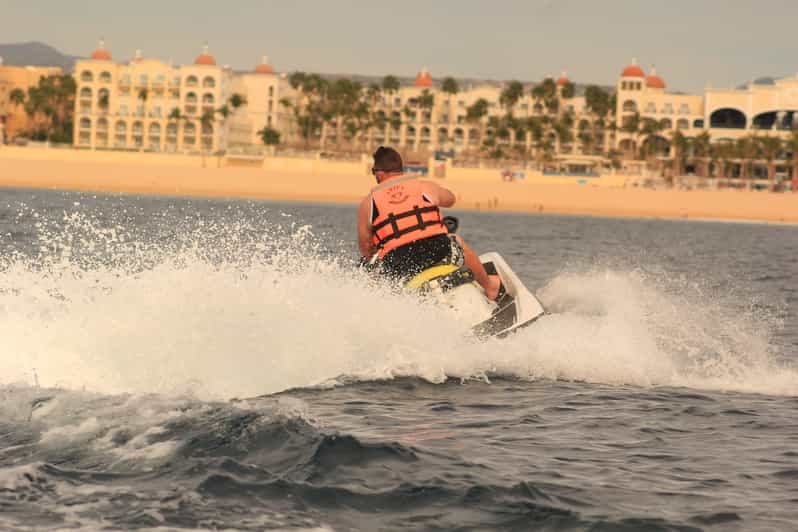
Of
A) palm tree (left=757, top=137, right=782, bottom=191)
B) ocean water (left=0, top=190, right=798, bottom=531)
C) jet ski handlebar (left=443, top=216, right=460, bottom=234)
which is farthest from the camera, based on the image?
palm tree (left=757, top=137, right=782, bottom=191)

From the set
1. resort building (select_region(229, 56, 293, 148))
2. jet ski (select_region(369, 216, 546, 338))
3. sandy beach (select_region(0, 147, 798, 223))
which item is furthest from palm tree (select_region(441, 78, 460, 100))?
jet ski (select_region(369, 216, 546, 338))

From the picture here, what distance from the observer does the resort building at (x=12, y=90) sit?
149 metres

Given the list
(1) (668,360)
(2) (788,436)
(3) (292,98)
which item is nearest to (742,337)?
(1) (668,360)

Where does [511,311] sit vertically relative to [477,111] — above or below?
below

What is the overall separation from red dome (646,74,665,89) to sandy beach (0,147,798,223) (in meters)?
42.1

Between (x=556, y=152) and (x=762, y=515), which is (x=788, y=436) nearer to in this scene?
(x=762, y=515)

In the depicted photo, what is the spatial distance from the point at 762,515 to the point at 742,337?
829 centimetres

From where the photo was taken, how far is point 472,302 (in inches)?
439

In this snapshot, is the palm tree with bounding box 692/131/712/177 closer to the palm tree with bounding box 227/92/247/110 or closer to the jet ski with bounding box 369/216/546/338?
the palm tree with bounding box 227/92/247/110

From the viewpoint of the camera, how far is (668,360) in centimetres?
1191

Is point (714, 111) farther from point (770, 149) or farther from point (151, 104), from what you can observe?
point (151, 104)

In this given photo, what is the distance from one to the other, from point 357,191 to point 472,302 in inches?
3605

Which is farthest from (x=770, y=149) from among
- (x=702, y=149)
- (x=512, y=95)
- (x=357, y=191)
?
(x=357, y=191)

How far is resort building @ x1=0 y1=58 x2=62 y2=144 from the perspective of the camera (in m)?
149
